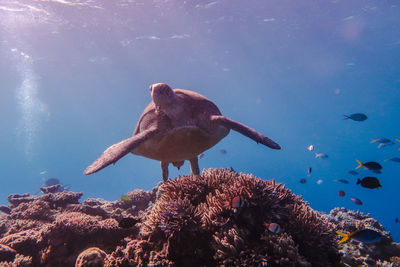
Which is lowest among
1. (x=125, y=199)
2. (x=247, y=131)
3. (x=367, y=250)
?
(x=367, y=250)

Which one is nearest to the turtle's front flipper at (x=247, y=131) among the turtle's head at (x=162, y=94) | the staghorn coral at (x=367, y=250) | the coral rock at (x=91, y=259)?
the turtle's head at (x=162, y=94)

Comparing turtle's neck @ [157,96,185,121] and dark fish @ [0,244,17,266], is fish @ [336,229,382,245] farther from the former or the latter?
dark fish @ [0,244,17,266]

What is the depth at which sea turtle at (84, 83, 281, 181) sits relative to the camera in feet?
15.3

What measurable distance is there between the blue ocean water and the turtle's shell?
11315 mm

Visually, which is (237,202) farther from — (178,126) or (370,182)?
(370,182)

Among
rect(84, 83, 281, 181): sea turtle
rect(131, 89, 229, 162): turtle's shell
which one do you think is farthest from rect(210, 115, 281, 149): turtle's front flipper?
rect(131, 89, 229, 162): turtle's shell

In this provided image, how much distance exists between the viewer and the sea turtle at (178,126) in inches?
184

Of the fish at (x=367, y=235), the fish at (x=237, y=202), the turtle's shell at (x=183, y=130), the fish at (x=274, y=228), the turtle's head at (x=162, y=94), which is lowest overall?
the fish at (x=367, y=235)

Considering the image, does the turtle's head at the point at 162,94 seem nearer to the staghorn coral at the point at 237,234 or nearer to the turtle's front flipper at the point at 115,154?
the turtle's front flipper at the point at 115,154

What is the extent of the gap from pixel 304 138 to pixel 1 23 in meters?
119

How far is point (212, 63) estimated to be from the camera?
36.2 meters

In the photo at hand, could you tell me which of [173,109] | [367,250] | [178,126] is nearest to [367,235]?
[367,250]

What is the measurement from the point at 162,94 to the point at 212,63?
3361 centimetres

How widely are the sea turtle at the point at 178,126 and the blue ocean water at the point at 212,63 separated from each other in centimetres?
1143
